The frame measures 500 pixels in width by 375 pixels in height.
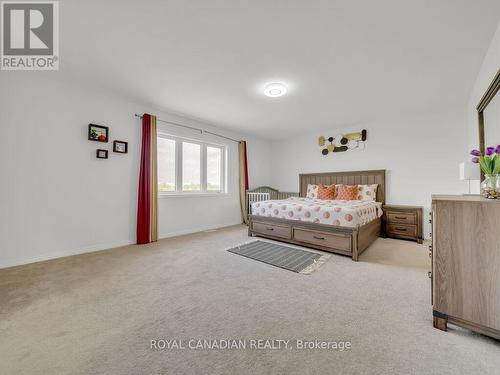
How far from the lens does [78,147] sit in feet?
9.42

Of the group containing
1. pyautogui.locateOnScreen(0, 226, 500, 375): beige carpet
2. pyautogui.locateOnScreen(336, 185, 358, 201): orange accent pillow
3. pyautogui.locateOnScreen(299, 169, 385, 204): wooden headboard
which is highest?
pyautogui.locateOnScreen(299, 169, 385, 204): wooden headboard

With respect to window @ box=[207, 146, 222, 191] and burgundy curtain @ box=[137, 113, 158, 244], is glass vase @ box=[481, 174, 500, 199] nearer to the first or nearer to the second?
burgundy curtain @ box=[137, 113, 158, 244]

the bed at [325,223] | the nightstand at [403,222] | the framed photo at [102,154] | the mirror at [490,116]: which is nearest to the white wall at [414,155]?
the bed at [325,223]

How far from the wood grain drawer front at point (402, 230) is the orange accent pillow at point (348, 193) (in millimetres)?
813

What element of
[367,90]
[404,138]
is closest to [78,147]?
[367,90]

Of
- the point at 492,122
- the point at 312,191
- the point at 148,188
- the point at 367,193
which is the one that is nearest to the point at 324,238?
the point at 367,193

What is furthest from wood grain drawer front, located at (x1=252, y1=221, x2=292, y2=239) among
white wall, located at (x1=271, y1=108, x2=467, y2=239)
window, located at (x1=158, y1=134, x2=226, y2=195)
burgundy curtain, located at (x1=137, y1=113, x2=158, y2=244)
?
white wall, located at (x1=271, y1=108, x2=467, y2=239)

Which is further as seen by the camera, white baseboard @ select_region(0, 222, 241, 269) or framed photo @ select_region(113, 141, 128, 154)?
framed photo @ select_region(113, 141, 128, 154)

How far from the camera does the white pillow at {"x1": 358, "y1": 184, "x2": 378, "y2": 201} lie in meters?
4.14

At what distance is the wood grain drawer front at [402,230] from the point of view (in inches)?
140

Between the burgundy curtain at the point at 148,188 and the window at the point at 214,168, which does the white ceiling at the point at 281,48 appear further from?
the window at the point at 214,168

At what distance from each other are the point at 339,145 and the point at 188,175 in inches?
143

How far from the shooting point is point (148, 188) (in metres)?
3.47

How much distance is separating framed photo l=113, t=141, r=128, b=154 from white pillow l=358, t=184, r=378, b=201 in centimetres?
454
